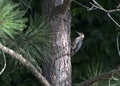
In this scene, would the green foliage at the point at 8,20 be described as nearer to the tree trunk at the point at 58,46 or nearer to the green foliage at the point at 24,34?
the green foliage at the point at 24,34

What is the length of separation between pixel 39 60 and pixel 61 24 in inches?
7.3

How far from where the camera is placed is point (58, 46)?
205 cm

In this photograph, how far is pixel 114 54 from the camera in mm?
2912

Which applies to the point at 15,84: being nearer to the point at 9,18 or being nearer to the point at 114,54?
the point at 114,54

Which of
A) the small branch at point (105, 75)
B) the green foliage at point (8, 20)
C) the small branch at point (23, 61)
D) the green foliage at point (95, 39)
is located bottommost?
the green foliage at point (95, 39)

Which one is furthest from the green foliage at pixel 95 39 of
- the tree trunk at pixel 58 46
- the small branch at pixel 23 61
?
the small branch at pixel 23 61

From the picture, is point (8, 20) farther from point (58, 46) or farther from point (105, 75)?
point (105, 75)

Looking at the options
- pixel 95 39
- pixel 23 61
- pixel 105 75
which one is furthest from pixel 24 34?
pixel 95 39

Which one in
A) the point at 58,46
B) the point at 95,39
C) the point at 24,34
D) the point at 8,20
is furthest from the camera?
the point at 95,39

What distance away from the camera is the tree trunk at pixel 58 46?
205 centimetres

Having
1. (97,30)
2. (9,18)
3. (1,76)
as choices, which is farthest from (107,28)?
(9,18)

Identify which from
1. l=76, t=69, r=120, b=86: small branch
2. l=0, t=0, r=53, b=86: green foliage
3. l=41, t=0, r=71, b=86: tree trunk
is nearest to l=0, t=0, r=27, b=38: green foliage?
l=0, t=0, r=53, b=86: green foliage

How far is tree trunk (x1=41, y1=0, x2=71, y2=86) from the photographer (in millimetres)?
2049

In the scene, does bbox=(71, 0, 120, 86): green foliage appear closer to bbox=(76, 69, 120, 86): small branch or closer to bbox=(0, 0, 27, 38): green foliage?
bbox=(76, 69, 120, 86): small branch
